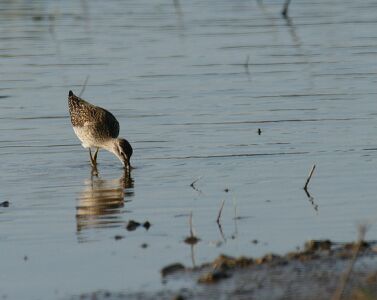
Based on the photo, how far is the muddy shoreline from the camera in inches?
291

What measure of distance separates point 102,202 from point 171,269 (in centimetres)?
323

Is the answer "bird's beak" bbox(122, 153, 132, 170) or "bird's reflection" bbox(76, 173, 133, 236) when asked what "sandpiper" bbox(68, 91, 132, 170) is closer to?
"bird's beak" bbox(122, 153, 132, 170)


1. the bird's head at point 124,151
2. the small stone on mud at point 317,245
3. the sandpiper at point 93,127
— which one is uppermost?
the sandpiper at point 93,127

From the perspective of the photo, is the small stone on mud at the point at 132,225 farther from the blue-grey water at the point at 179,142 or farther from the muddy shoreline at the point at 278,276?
the muddy shoreline at the point at 278,276

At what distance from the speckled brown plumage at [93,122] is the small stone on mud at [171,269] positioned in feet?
19.7

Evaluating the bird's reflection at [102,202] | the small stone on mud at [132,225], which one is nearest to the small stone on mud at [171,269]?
the small stone on mud at [132,225]

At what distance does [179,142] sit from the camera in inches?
559

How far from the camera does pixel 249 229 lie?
31.6ft

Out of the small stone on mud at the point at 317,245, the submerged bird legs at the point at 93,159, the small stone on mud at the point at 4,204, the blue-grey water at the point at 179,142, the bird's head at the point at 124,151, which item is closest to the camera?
the small stone on mud at the point at 317,245

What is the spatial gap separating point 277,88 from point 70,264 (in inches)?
383

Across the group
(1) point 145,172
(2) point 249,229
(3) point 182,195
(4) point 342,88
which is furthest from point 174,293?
(4) point 342,88

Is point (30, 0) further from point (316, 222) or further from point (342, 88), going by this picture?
point (316, 222)

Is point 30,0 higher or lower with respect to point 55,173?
higher

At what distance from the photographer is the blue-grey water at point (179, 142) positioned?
916cm
